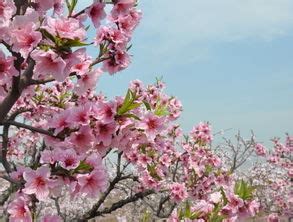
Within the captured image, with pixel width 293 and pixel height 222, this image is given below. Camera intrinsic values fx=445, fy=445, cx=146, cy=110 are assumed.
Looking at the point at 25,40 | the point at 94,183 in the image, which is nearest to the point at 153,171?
the point at 94,183

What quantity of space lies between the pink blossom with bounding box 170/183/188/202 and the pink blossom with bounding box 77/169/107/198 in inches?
260

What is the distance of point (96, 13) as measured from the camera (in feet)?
14.4

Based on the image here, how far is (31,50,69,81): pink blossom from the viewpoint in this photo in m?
3.47

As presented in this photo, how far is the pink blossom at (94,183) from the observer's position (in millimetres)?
3525

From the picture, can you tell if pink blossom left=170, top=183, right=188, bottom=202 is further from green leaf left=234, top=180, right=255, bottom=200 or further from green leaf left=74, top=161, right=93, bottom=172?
green leaf left=74, top=161, right=93, bottom=172

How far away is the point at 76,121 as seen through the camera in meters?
3.85

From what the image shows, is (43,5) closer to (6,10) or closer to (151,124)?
(6,10)

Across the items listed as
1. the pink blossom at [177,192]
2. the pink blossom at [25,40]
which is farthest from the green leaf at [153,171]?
the pink blossom at [25,40]

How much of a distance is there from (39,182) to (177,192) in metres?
6.86

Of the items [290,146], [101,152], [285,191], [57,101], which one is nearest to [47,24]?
[101,152]

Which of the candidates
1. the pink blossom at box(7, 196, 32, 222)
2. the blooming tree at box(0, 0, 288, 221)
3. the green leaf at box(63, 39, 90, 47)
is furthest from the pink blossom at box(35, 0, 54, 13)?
the pink blossom at box(7, 196, 32, 222)

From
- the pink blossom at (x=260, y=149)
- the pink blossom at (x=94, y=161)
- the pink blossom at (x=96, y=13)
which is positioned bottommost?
the pink blossom at (x=94, y=161)

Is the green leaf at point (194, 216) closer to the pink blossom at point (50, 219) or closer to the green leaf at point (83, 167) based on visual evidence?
the pink blossom at point (50, 219)

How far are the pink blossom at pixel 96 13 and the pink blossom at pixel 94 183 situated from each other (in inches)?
62.1
